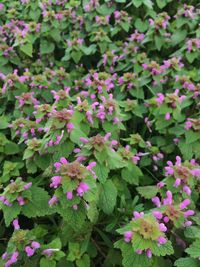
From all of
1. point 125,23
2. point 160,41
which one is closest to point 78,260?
point 160,41

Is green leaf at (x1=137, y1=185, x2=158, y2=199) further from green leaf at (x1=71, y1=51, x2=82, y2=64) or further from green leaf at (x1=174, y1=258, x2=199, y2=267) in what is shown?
green leaf at (x1=71, y1=51, x2=82, y2=64)

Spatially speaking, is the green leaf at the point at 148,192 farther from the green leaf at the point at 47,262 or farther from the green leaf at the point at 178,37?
the green leaf at the point at 178,37

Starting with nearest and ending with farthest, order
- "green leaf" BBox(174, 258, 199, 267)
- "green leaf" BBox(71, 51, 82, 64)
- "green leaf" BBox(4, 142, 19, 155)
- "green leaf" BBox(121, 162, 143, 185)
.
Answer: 1. "green leaf" BBox(174, 258, 199, 267)
2. "green leaf" BBox(121, 162, 143, 185)
3. "green leaf" BBox(4, 142, 19, 155)
4. "green leaf" BBox(71, 51, 82, 64)

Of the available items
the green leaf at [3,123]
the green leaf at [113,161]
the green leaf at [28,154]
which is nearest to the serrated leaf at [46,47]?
the green leaf at [3,123]

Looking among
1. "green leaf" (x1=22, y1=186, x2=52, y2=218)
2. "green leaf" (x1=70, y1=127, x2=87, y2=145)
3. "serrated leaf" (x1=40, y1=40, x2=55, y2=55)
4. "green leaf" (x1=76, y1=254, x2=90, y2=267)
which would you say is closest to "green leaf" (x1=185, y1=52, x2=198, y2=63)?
"serrated leaf" (x1=40, y1=40, x2=55, y2=55)

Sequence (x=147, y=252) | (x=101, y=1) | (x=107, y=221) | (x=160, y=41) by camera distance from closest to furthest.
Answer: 1. (x=147, y=252)
2. (x=107, y=221)
3. (x=160, y=41)
4. (x=101, y=1)

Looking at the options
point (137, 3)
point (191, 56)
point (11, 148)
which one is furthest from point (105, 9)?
point (11, 148)

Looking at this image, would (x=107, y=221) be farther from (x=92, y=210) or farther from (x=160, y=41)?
(x=160, y=41)

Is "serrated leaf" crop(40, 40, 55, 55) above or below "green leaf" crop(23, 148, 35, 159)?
below
